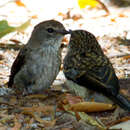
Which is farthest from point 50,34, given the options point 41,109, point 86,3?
point 86,3

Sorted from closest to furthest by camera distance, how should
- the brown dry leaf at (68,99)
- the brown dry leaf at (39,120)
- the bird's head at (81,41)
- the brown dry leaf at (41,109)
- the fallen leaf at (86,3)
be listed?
1. the brown dry leaf at (39,120)
2. the brown dry leaf at (41,109)
3. the brown dry leaf at (68,99)
4. the bird's head at (81,41)
5. the fallen leaf at (86,3)

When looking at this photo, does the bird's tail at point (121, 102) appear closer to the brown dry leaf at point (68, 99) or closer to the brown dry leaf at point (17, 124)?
the brown dry leaf at point (68, 99)

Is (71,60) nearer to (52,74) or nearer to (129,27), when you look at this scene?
(52,74)

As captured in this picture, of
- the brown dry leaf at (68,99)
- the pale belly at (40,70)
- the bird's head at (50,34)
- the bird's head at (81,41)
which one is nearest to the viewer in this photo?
the brown dry leaf at (68,99)

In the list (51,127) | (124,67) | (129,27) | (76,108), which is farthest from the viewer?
(129,27)

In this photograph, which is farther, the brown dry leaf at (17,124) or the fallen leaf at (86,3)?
the fallen leaf at (86,3)

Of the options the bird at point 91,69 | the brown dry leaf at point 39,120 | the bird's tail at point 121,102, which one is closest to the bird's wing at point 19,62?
the bird at point 91,69

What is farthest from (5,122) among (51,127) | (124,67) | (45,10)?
(45,10)

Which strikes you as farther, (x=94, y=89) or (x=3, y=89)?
(x=3, y=89)
